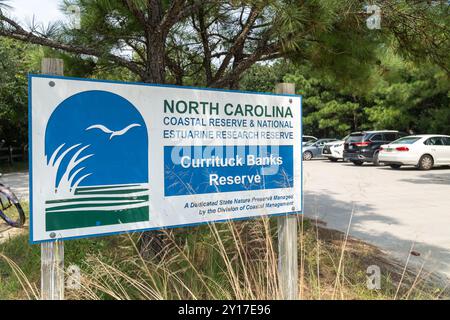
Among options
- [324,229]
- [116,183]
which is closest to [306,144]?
[324,229]

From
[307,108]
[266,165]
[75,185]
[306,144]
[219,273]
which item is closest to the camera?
[75,185]

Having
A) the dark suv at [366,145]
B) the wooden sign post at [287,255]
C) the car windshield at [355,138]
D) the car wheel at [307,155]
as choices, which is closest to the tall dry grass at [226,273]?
the wooden sign post at [287,255]

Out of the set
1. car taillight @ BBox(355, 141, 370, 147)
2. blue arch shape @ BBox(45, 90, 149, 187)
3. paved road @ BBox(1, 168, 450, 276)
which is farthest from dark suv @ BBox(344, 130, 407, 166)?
blue arch shape @ BBox(45, 90, 149, 187)

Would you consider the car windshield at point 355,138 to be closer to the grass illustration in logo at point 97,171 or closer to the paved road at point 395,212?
the paved road at point 395,212

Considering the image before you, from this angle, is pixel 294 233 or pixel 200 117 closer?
pixel 200 117

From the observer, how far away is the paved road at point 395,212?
5.12 metres

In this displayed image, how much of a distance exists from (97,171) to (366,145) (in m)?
17.2

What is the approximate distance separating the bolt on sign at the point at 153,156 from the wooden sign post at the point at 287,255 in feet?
0.35

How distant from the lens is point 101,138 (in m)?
2.49

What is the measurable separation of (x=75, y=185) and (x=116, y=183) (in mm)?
244

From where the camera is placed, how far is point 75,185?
237 centimetres

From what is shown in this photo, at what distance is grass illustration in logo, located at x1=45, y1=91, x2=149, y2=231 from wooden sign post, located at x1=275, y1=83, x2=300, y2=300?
109 cm

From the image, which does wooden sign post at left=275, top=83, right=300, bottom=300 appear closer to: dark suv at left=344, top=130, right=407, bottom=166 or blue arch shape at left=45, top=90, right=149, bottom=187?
blue arch shape at left=45, top=90, right=149, bottom=187

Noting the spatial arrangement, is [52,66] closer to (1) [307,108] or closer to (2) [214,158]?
(2) [214,158]
